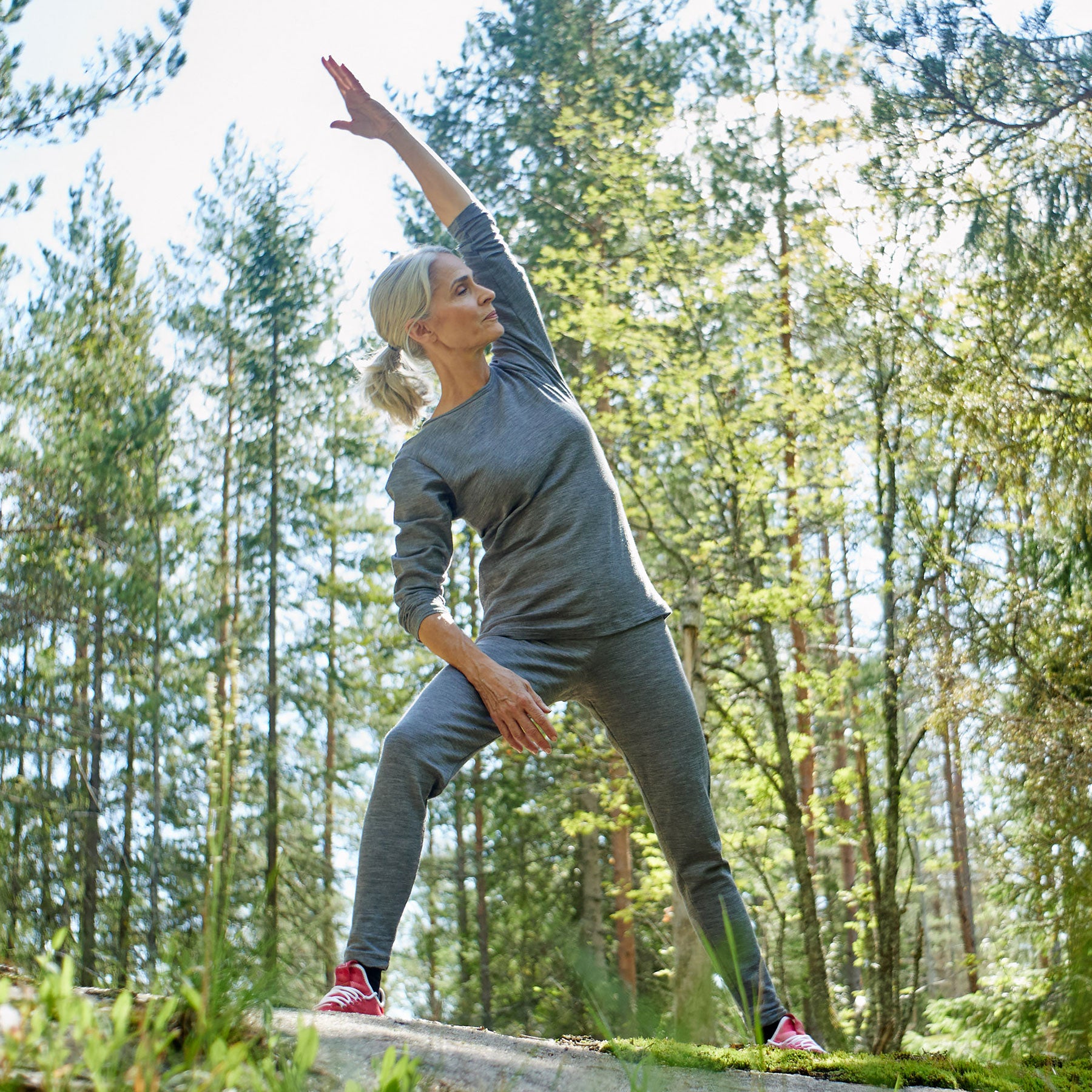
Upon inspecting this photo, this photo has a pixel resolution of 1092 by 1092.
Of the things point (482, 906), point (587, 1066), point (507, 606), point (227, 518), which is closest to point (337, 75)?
point (507, 606)

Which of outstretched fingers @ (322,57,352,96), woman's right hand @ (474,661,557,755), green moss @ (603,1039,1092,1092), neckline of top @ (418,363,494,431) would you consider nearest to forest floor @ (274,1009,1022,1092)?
green moss @ (603,1039,1092,1092)

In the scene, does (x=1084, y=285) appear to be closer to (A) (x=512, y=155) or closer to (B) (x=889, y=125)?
(B) (x=889, y=125)

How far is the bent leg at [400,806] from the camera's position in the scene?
7.45 ft

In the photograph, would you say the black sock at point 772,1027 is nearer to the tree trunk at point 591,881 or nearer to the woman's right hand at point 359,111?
the woman's right hand at point 359,111

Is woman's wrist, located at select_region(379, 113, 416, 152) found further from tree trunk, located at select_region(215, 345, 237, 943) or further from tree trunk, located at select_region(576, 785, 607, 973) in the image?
tree trunk, located at select_region(215, 345, 237, 943)

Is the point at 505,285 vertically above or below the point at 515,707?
above

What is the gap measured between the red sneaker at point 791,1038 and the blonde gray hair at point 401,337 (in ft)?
5.81

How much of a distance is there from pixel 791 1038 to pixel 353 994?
0.95 m

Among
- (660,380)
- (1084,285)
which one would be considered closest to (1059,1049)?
(1084,285)

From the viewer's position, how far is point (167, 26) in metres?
8.82

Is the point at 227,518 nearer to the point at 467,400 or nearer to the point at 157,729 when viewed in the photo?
the point at 157,729

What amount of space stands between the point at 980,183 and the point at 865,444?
2.27 meters

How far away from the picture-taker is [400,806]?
89.9 inches

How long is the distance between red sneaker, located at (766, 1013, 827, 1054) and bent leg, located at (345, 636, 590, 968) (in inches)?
33.0
